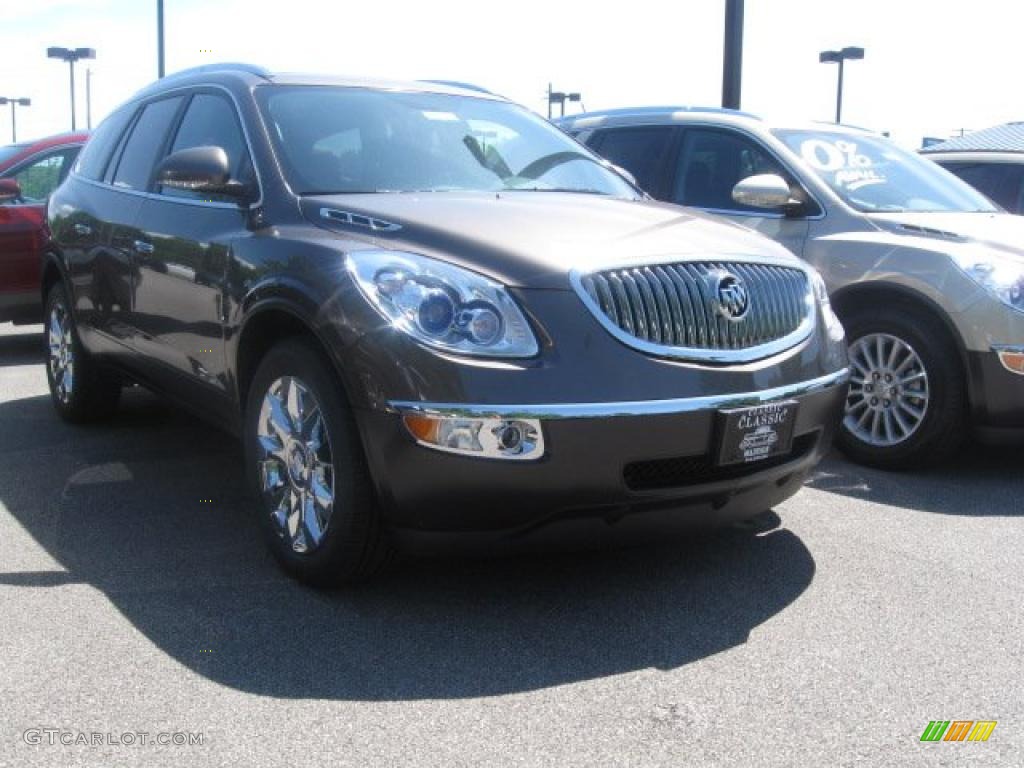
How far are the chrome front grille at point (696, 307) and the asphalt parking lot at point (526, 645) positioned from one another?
830 millimetres

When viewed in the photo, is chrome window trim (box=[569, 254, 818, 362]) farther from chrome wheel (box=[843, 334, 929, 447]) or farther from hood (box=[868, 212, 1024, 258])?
hood (box=[868, 212, 1024, 258])

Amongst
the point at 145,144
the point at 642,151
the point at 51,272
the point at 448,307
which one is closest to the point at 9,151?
the point at 51,272

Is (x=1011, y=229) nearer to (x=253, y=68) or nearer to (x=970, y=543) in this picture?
(x=970, y=543)

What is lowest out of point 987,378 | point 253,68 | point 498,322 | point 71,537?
point 71,537

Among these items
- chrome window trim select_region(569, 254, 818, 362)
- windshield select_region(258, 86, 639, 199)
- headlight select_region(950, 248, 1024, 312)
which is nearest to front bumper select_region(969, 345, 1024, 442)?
headlight select_region(950, 248, 1024, 312)

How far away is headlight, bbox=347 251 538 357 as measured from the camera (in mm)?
3570

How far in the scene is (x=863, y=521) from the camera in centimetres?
496

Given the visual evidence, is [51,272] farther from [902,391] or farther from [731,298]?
[902,391]

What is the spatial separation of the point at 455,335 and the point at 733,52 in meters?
8.36

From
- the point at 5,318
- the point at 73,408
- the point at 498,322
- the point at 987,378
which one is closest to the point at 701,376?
the point at 498,322

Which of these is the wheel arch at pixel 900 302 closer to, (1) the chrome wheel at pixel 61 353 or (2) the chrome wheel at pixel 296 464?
(2) the chrome wheel at pixel 296 464

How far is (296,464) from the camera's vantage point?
4.04 metres

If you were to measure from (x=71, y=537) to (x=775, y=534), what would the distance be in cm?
266

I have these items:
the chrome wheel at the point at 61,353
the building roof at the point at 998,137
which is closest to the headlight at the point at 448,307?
the chrome wheel at the point at 61,353
